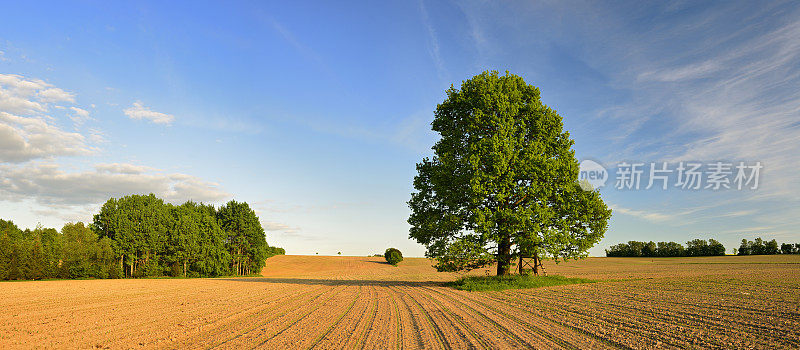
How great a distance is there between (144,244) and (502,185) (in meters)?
55.4

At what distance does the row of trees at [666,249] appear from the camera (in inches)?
3548

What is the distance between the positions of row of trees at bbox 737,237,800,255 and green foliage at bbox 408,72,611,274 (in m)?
87.5

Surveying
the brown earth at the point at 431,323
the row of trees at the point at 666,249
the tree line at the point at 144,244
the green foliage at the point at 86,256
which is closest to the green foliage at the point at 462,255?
the brown earth at the point at 431,323

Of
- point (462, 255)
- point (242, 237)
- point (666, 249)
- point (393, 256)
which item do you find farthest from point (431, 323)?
point (666, 249)

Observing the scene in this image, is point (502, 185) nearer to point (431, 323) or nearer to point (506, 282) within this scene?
point (506, 282)

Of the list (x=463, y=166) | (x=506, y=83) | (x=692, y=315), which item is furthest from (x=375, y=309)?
(x=506, y=83)

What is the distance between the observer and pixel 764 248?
8738cm

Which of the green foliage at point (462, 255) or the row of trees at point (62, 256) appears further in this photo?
the row of trees at point (62, 256)

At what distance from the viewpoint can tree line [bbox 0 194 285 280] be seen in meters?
51.3

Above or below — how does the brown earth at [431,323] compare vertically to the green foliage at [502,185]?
below

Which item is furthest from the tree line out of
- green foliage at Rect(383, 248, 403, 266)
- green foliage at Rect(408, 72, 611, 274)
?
green foliage at Rect(408, 72, 611, 274)

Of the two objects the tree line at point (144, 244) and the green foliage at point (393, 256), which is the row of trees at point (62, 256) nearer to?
the tree line at point (144, 244)

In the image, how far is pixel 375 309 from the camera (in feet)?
50.4

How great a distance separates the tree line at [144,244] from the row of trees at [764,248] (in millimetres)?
103616
